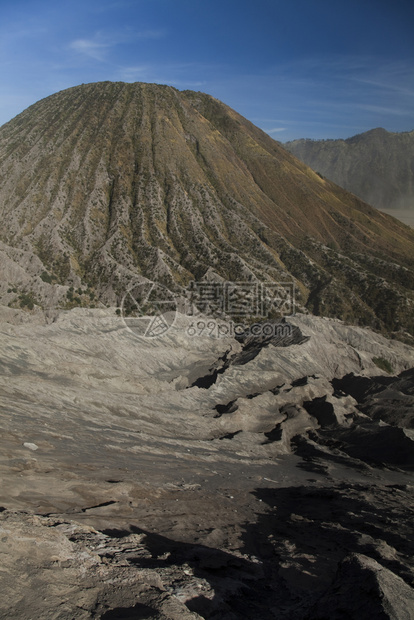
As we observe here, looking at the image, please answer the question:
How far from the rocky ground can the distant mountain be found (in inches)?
1229

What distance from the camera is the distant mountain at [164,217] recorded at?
81000 millimetres

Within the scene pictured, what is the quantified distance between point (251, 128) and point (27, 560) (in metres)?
152

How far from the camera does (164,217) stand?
3716 inches

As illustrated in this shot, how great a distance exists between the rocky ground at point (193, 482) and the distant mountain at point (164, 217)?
102ft

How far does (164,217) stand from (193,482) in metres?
78.9

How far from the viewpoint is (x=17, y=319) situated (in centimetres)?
4891

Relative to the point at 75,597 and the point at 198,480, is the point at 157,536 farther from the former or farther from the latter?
the point at 198,480

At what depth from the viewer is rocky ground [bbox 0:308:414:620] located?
9.71 metres
